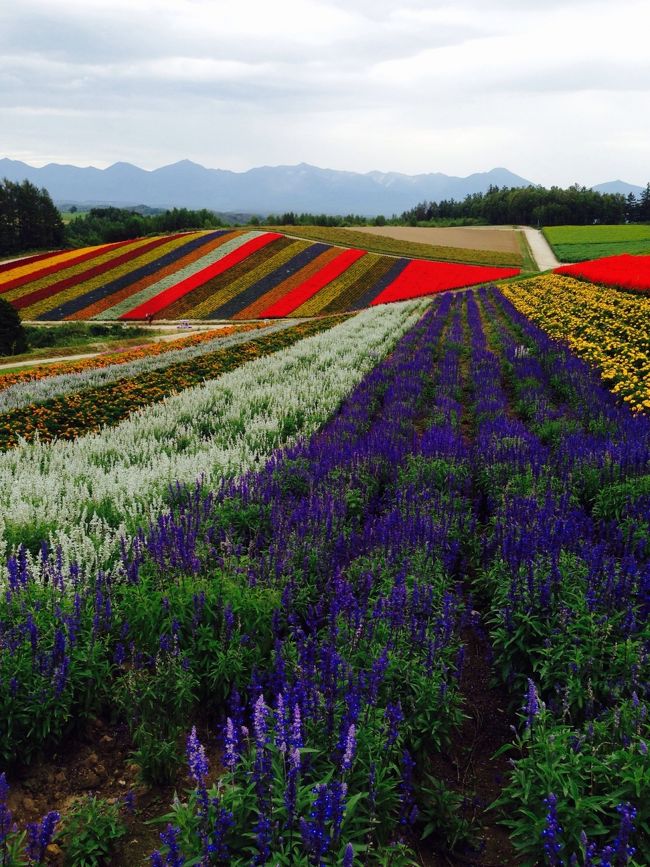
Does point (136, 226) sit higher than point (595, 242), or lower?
higher

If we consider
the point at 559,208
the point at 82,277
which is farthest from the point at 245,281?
the point at 559,208

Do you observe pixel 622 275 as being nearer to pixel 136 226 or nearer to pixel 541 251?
pixel 541 251

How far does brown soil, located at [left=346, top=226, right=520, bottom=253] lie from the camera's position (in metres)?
68.4

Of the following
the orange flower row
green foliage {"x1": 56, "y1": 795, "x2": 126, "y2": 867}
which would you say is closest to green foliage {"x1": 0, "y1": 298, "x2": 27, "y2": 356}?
the orange flower row

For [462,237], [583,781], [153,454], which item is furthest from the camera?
[462,237]

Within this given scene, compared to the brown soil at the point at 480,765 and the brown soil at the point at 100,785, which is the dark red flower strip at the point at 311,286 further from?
the brown soil at the point at 100,785

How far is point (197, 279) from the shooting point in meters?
49.8

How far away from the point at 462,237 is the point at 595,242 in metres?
16.3

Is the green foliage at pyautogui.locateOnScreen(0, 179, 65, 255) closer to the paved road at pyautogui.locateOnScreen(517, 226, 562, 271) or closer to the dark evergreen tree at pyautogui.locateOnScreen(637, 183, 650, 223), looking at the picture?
the paved road at pyautogui.locateOnScreen(517, 226, 562, 271)

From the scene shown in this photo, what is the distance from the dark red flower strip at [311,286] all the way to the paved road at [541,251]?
1872cm

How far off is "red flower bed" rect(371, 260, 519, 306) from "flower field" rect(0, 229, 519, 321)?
9cm

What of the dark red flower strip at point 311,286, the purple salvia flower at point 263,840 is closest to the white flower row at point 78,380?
the purple salvia flower at point 263,840

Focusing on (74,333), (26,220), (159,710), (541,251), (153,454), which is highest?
(26,220)

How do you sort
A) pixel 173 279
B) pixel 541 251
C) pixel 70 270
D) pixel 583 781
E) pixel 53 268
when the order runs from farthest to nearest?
pixel 541 251 < pixel 53 268 < pixel 70 270 < pixel 173 279 < pixel 583 781
